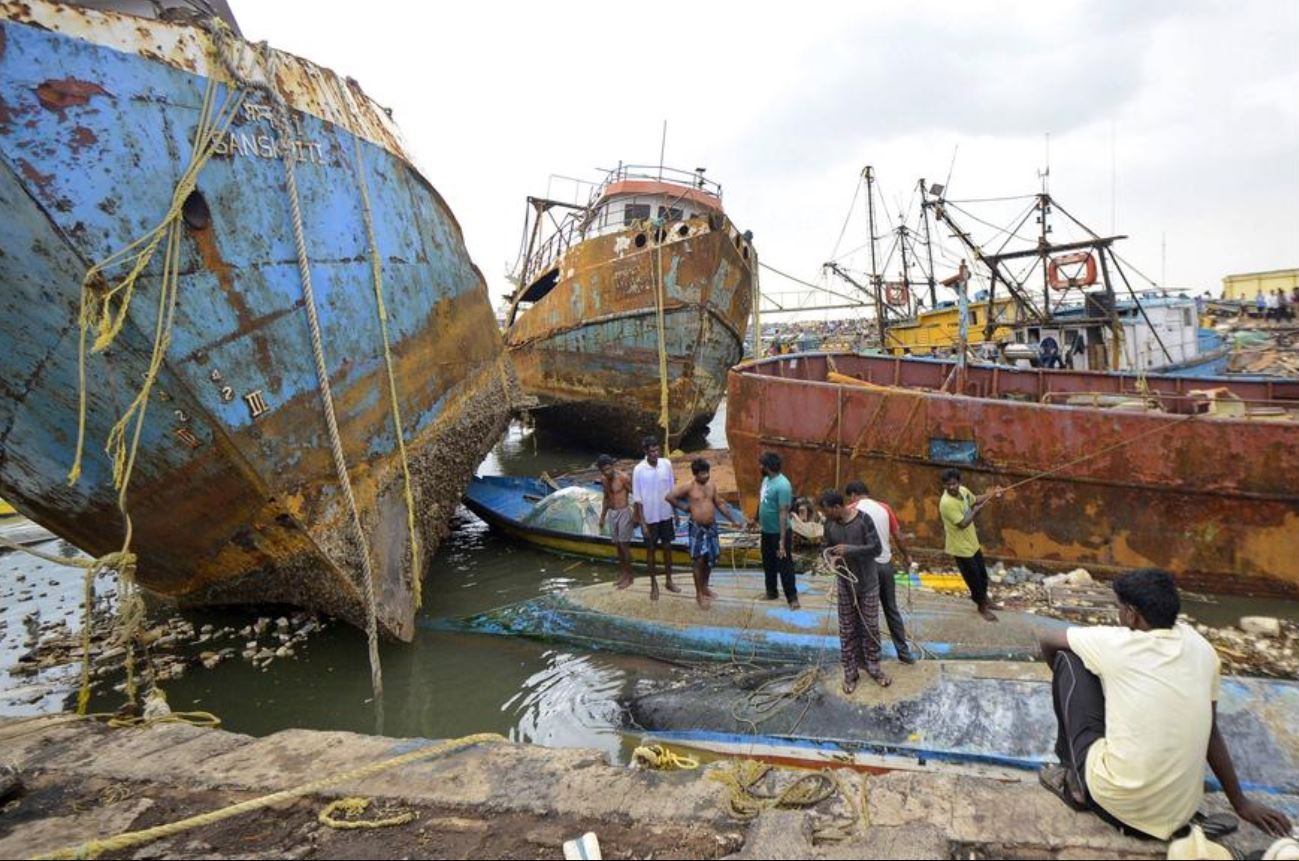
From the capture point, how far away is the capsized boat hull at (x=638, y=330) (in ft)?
47.9

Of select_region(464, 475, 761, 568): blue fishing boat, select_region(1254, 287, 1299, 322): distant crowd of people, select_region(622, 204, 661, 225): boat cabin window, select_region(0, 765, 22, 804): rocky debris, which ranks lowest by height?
select_region(0, 765, 22, 804): rocky debris

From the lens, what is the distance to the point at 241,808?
2.83 m

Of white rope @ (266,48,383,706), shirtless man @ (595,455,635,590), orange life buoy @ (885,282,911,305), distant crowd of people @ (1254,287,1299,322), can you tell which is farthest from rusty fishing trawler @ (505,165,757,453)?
distant crowd of people @ (1254,287,1299,322)

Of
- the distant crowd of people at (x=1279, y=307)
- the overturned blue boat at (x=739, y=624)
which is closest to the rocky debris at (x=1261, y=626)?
→ the overturned blue boat at (x=739, y=624)

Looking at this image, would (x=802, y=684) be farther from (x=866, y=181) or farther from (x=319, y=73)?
(x=866, y=181)

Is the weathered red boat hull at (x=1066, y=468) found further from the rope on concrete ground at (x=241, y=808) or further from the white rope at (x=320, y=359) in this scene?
the rope on concrete ground at (x=241, y=808)

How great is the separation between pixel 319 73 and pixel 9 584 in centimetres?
921

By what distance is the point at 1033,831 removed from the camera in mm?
2613

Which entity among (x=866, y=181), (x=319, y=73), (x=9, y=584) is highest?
(x=866, y=181)

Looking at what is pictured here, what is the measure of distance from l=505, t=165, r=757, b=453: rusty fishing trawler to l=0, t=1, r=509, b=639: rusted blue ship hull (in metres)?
7.86

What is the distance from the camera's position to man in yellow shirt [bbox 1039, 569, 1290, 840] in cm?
244

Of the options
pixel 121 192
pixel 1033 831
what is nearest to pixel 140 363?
pixel 121 192

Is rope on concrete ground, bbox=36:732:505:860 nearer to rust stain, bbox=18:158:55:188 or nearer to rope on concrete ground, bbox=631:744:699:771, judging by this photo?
rope on concrete ground, bbox=631:744:699:771

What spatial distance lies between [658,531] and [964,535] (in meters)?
2.83
